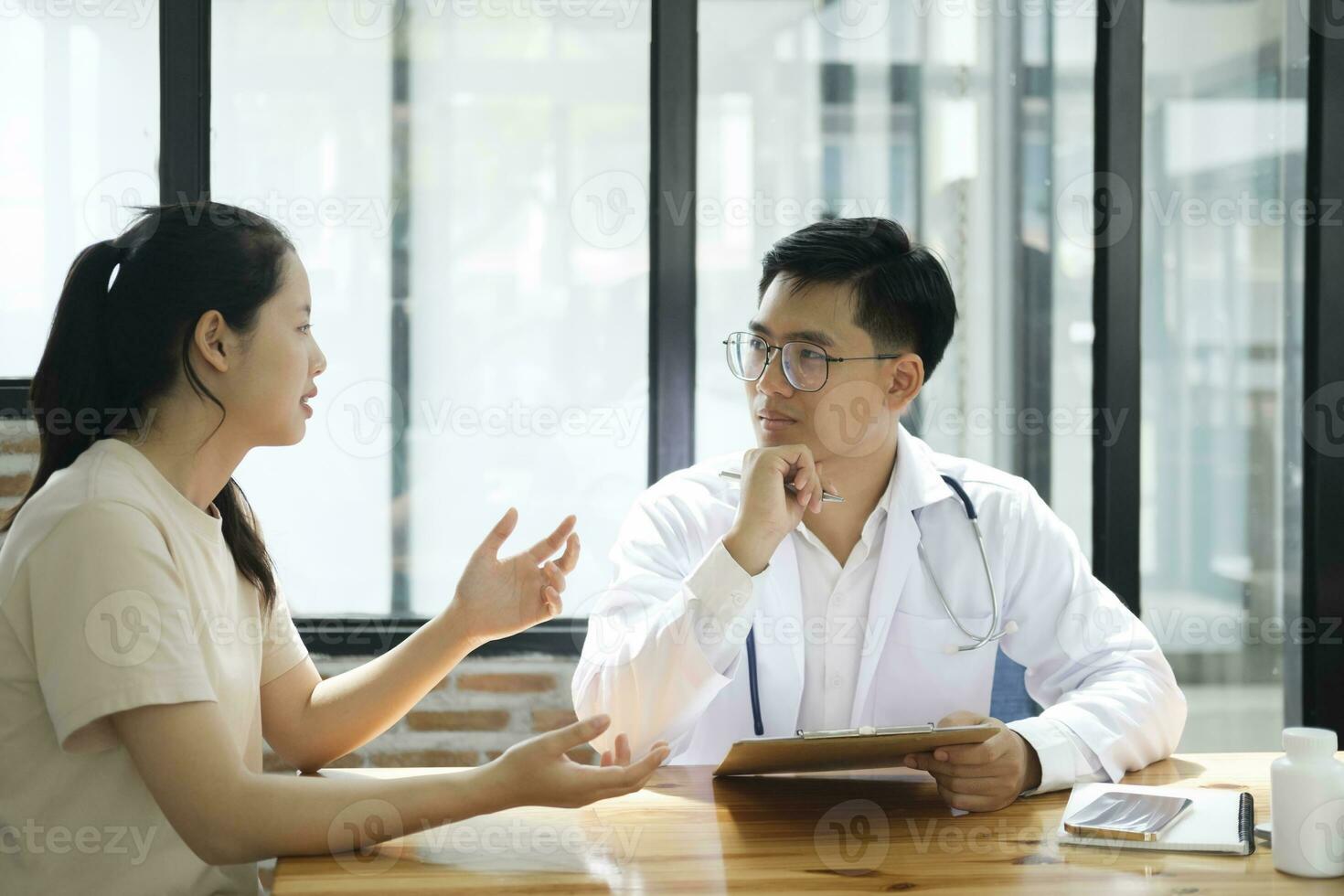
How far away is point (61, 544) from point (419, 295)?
4.67ft

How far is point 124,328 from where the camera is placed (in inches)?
52.9

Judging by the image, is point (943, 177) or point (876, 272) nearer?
point (876, 272)

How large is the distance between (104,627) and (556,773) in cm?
47

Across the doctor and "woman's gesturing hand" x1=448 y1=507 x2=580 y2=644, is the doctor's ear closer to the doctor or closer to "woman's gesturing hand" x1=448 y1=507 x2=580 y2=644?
the doctor

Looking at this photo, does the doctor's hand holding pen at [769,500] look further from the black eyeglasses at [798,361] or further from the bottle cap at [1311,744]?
the bottle cap at [1311,744]

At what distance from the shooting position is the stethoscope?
1.80m

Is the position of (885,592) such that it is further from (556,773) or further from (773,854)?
(556,773)

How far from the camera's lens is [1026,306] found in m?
3.43

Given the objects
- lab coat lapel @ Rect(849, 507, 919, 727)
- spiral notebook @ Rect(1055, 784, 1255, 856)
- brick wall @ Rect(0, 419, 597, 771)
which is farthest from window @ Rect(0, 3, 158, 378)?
spiral notebook @ Rect(1055, 784, 1255, 856)

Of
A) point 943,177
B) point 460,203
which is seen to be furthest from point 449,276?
point 943,177

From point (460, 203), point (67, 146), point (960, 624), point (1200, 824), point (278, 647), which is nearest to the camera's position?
point (1200, 824)

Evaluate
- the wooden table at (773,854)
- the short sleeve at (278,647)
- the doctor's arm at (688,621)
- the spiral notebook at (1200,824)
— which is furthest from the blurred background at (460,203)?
the spiral notebook at (1200,824)

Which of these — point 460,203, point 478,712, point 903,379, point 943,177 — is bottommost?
point 478,712

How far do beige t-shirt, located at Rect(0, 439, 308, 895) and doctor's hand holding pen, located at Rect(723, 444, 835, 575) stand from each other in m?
0.69
